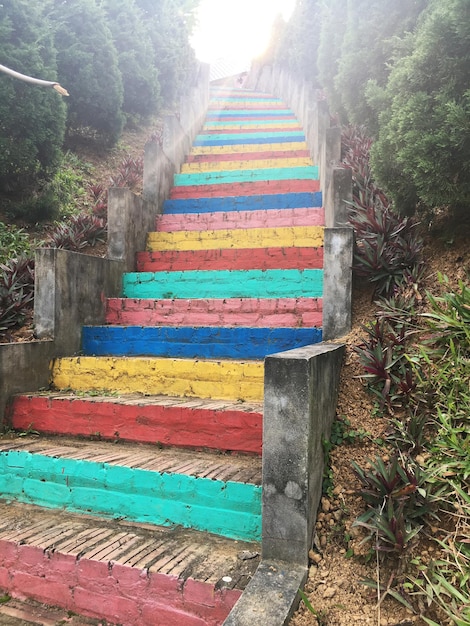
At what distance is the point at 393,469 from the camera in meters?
2.24

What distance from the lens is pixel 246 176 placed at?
759 cm

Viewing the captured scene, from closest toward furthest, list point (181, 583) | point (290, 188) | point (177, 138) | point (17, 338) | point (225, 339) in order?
point (181, 583)
point (225, 339)
point (17, 338)
point (290, 188)
point (177, 138)

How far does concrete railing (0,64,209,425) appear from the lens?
12.6 ft

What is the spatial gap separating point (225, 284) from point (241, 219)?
153 cm

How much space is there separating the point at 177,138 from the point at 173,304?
4.72 meters

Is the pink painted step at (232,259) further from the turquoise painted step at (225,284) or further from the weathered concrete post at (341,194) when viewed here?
the weathered concrete post at (341,194)

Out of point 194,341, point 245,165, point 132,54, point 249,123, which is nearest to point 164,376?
point 194,341

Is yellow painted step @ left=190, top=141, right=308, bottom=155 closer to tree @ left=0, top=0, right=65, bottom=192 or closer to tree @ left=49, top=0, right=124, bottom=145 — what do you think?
tree @ left=49, top=0, right=124, bottom=145

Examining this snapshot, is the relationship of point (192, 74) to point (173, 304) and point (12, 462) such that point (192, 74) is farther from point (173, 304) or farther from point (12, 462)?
point (12, 462)

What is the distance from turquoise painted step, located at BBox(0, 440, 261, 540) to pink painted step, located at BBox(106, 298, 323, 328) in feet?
5.44

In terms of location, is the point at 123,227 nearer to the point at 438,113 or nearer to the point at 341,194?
the point at 341,194

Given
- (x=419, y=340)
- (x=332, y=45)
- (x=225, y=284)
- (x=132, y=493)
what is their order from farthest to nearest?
(x=332, y=45) < (x=225, y=284) < (x=419, y=340) < (x=132, y=493)

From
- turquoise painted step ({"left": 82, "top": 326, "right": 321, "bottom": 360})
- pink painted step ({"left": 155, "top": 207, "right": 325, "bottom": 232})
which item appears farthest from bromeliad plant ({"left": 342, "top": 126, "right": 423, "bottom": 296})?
pink painted step ({"left": 155, "top": 207, "right": 325, "bottom": 232})

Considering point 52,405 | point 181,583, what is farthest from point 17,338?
point 181,583
